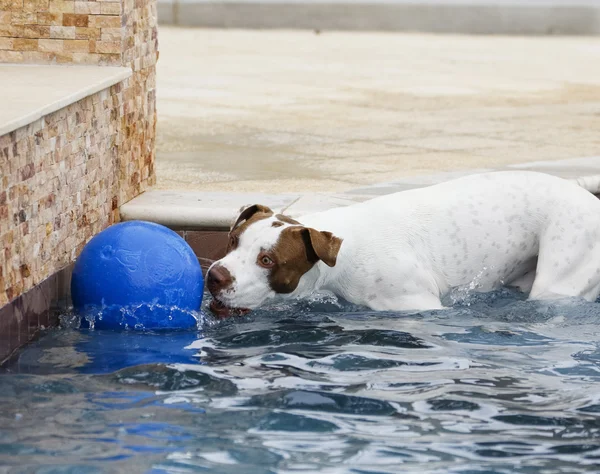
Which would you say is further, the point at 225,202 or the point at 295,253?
the point at 225,202

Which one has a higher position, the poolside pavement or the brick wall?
the brick wall

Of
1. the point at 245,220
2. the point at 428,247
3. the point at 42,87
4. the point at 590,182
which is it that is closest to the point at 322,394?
the point at 245,220

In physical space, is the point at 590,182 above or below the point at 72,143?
below

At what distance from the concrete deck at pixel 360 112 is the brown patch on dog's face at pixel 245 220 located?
1.81 meters

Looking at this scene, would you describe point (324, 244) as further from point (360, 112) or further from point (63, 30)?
point (360, 112)

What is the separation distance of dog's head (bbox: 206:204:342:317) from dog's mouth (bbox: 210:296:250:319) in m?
0.03

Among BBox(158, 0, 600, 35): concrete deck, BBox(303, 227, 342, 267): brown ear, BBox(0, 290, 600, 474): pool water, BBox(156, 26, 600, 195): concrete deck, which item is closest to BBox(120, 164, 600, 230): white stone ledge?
BBox(156, 26, 600, 195): concrete deck

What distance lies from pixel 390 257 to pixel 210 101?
635 cm

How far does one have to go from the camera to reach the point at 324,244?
5.19 meters

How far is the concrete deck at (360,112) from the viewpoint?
8.19 m

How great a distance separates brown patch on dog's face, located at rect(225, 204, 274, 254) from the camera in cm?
526

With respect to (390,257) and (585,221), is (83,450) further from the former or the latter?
(585,221)

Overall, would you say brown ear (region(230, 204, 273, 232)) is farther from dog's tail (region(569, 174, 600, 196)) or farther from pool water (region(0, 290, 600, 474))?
dog's tail (region(569, 174, 600, 196))

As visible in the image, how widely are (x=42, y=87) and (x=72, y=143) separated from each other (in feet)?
1.01
